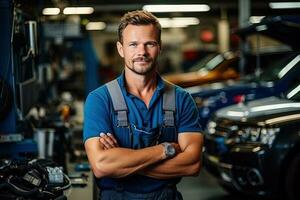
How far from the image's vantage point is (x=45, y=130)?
239 inches

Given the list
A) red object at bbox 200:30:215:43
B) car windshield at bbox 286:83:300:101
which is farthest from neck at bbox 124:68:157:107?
red object at bbox 200:30:215:43

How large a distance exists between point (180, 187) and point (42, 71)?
2812 mm

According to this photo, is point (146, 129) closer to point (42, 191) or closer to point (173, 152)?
point (173, 152)

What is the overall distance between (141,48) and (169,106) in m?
0.36

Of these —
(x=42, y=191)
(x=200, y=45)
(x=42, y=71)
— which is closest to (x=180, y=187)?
(x=42, y=71)

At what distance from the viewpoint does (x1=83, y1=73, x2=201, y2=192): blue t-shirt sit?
3.09 meters

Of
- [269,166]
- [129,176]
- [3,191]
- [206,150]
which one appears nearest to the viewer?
[129,176]

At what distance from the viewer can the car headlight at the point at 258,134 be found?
5.80m

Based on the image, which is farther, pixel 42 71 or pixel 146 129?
pixel 42 71

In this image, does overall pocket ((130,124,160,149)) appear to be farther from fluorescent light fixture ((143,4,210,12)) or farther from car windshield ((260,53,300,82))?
fluorescent light fixture ((143,4,210,12))

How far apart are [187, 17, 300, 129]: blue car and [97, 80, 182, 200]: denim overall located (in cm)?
393

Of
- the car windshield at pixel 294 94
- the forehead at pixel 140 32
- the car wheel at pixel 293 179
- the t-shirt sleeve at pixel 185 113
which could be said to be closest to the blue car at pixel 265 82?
the car windshield at pixel 294 94

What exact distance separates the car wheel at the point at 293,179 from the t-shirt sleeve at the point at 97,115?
3077 millimetres

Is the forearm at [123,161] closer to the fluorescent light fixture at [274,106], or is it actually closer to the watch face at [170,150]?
the watch face at [170,150]
